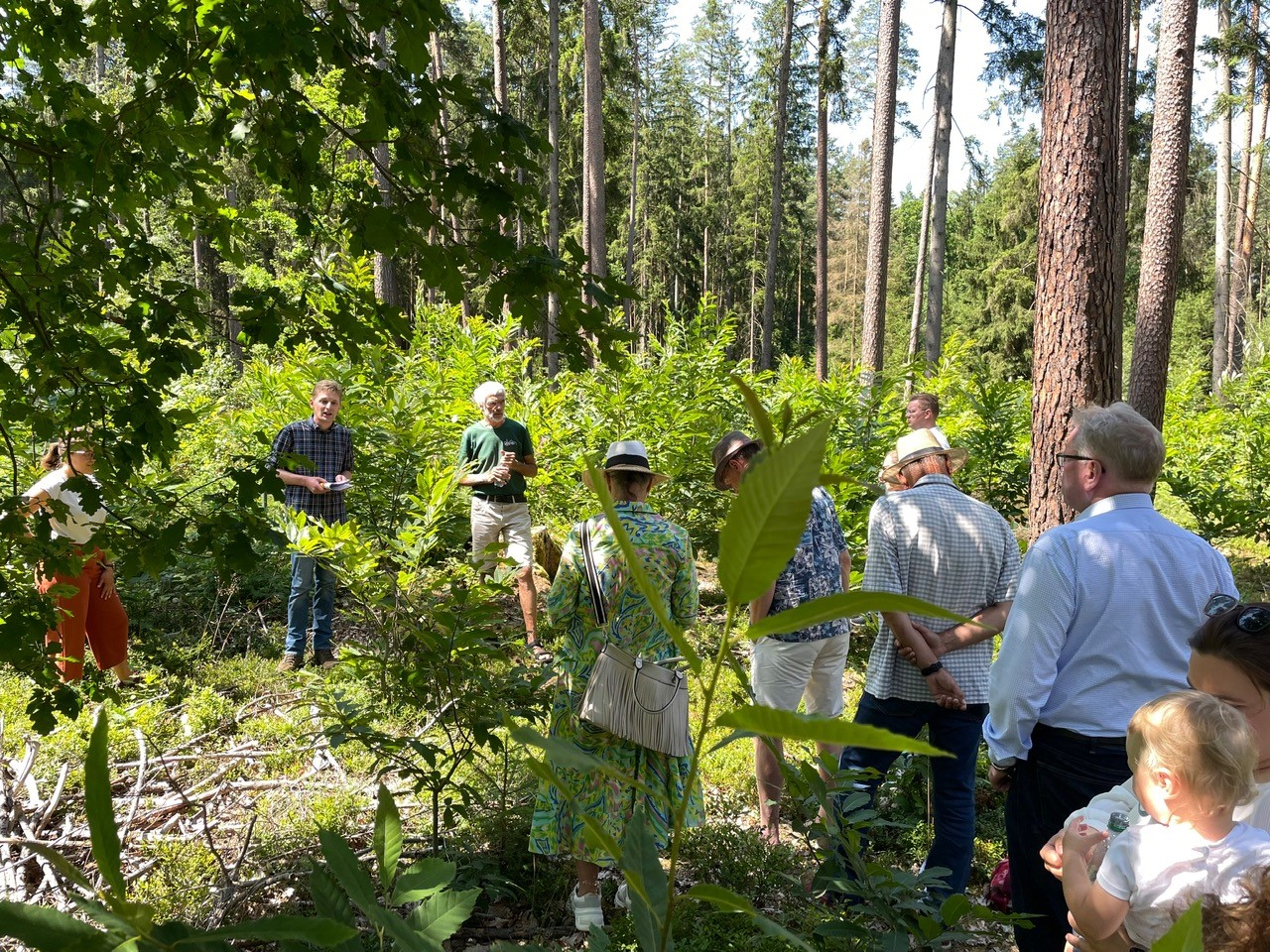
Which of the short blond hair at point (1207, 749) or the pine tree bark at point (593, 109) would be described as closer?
the short blond hair at point (1207, 749)

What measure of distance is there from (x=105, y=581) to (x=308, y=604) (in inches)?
55.1

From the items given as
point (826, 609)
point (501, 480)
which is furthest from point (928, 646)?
point (501, 480)

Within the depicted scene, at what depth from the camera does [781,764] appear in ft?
5.67

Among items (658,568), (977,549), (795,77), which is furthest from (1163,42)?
(795,77)

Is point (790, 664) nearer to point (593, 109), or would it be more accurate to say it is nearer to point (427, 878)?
point (427, 878)

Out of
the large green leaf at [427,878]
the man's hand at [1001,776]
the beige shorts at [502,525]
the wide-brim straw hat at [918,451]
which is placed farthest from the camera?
the beige shorts at [502,525]

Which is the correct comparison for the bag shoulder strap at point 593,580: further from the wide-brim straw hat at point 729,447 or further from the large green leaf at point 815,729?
the large green leaf at point 815,729

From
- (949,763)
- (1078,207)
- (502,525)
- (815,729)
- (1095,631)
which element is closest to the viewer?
(815,729)

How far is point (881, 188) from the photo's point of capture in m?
15.3

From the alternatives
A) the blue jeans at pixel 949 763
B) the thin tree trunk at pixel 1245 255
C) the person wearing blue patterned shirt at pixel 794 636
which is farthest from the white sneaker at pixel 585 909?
the thin tree trunk at pixel 1245 255

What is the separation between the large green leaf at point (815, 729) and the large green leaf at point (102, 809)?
0.45 m

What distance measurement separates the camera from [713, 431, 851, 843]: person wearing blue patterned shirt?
13.3ft

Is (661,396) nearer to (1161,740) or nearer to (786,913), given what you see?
(786,913)

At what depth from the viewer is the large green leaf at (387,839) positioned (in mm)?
1013
